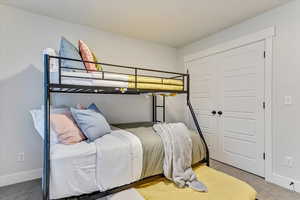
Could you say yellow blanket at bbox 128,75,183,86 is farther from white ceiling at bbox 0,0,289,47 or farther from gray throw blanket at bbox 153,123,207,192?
white ceiling at bbox 0,0,289,47

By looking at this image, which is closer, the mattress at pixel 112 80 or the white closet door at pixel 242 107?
the mattress at pixel 112 80

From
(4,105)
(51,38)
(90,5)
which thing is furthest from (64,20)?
(4,105)

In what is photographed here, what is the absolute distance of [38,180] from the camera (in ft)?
7.31

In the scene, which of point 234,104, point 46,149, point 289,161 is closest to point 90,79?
point 46,149

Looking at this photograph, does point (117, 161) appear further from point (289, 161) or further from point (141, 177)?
point (289, 161)

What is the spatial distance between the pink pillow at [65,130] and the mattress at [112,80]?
17.1 inches

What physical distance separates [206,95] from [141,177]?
2.12m

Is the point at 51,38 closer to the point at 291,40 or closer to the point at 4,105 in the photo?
the point at 4,105

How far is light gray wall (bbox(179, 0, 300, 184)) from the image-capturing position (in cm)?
197

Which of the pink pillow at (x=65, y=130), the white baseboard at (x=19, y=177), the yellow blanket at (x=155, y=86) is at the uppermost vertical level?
the yellow blanket at (x=155, y=86)

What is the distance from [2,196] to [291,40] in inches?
155

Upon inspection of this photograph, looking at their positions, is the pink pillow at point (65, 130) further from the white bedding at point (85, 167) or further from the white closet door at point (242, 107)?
the white closet door at point (242, 107)

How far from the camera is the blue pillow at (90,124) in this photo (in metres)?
1.68

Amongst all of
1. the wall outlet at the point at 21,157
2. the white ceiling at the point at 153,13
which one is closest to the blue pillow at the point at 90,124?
the wall outlet at the point at 21,157
